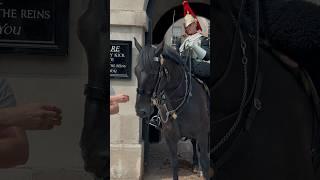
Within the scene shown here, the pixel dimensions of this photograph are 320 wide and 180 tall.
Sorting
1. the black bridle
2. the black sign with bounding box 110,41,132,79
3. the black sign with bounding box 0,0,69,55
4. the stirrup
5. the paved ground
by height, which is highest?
the black sign with bounding box 0,0,69,55

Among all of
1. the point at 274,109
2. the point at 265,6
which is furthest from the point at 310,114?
the point at 265,6

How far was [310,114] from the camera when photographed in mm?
2010

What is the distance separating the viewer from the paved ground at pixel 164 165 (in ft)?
6.52

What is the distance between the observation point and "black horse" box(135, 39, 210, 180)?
188cm

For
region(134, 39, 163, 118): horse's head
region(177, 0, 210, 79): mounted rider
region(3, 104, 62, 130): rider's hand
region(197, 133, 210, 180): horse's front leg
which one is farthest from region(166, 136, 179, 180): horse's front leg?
region(3, 104, 62, 130): rider's hand

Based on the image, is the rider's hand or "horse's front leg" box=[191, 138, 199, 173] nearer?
the rider's hand

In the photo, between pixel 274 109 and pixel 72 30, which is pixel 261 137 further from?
pixel 72 30

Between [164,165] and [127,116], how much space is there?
0.29 meters

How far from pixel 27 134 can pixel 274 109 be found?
1.02 meters

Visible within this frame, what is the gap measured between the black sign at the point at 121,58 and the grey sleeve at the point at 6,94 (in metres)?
0.41

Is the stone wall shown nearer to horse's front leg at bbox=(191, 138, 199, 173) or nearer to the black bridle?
the black bridle

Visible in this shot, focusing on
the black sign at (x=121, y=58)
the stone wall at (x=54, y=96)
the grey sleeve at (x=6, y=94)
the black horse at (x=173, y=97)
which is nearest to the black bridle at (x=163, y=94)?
the black horse at (x=173, y=97)

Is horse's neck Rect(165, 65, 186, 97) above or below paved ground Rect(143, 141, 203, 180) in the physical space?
above

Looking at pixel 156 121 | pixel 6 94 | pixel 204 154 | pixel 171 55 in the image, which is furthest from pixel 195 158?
pixel 6 94
